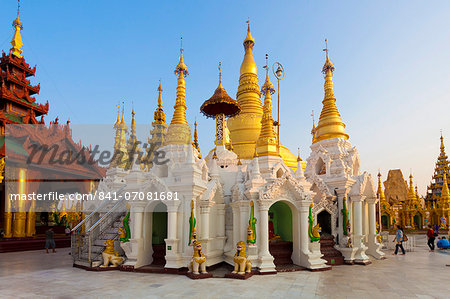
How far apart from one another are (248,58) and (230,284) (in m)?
18.1

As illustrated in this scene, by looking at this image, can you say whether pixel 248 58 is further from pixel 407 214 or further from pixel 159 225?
pixel 407 214

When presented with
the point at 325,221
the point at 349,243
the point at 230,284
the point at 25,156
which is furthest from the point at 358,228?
the point at 25,156

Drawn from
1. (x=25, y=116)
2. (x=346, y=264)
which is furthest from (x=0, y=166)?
(x=346, y=264)

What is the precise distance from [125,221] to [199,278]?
12.7 ft

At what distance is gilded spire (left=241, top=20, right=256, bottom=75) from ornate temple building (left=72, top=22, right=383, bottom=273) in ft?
18.6

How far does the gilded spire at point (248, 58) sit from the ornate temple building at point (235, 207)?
566 centimetres

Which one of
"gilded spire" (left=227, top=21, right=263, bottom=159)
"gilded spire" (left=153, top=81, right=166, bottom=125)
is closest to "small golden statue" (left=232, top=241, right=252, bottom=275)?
"gilded spire" (left=227, top=21, right=263, bottom=159)

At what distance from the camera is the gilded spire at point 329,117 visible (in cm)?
1734

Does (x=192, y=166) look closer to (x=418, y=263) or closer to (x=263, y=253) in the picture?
(x=263, y=253)

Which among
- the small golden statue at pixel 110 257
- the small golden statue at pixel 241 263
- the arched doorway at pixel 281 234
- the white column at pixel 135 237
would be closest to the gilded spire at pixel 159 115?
the arched doorway at pixel 281 234

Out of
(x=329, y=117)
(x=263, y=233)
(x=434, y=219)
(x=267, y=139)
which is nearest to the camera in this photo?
(x=263, y=233)

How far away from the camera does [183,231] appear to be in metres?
11.7

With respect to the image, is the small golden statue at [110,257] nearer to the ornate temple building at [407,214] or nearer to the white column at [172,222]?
the white column at [172,222]

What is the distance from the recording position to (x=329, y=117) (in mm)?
17719
